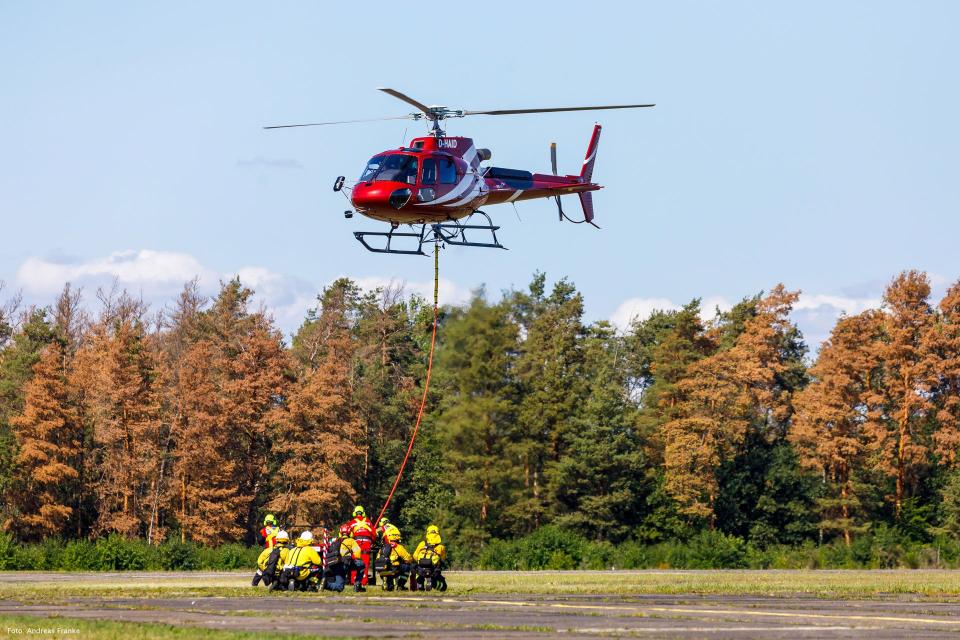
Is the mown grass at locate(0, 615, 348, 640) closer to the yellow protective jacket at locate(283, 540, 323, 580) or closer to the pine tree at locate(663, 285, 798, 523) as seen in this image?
the yellow protective jacket at locate(283, 540, 323, 580)

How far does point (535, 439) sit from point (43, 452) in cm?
2636

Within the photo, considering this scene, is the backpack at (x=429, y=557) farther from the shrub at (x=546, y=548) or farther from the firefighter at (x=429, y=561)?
the shrub at (x=546, y=548)

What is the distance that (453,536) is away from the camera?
67938 mm

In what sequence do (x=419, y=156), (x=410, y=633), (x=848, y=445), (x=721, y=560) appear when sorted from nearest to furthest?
(x=410, y=633)
(x=419, y=156)
(x=721, y=560)
(x=848, y=445)

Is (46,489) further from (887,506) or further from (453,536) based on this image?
(887,506)

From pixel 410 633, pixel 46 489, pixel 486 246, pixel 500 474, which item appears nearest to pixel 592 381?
pixel 500 474

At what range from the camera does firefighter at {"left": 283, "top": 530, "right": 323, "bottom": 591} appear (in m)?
28.5

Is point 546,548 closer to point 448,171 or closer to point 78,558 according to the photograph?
point 78,558

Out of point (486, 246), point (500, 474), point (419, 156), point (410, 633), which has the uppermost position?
point (419, 156)

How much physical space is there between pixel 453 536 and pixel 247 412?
17728 millimetres

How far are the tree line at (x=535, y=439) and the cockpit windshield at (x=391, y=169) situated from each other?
29443 mm

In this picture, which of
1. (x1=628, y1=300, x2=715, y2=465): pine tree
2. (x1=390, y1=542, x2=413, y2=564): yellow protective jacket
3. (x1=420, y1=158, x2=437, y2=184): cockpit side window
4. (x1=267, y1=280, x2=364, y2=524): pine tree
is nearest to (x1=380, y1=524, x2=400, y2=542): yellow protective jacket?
(x1=390, y1=542, x2=413, y2=564): yellow protective jacket

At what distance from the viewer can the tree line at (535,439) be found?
71062 mm

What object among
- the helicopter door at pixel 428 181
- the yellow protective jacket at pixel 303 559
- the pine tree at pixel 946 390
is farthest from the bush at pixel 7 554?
the pine tree at pixel 946 390
